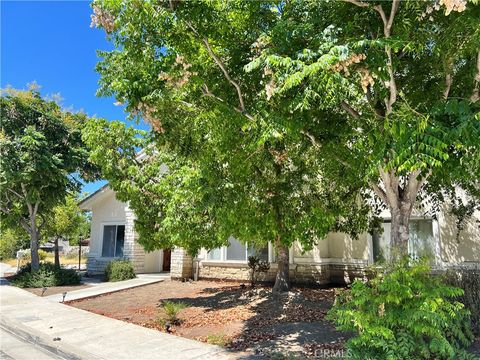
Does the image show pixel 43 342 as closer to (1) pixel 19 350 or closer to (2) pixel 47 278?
(1) pixel 19 350

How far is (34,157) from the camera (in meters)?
17.2

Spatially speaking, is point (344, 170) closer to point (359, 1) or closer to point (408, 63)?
point (408, 63)

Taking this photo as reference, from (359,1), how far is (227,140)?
3.76 m

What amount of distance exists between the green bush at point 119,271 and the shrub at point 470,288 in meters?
14.8

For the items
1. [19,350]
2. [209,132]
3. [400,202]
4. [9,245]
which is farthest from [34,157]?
[9,245]

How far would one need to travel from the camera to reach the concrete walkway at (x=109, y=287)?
14180 mm

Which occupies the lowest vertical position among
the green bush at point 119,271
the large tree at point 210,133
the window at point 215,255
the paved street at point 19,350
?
the paved street at point 19,350

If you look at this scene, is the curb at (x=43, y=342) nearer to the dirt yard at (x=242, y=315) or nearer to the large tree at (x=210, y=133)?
the dirt yard at (x=242, y=315)

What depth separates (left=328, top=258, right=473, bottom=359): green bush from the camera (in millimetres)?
5188

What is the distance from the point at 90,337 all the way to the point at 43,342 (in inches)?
38.0

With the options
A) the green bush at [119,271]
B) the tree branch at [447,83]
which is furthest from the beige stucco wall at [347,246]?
the green bush at [119,271]

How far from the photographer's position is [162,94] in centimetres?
656

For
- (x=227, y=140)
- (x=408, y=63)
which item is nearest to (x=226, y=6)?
(x=227, y=140)

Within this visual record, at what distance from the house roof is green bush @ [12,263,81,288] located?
16.5 feet
